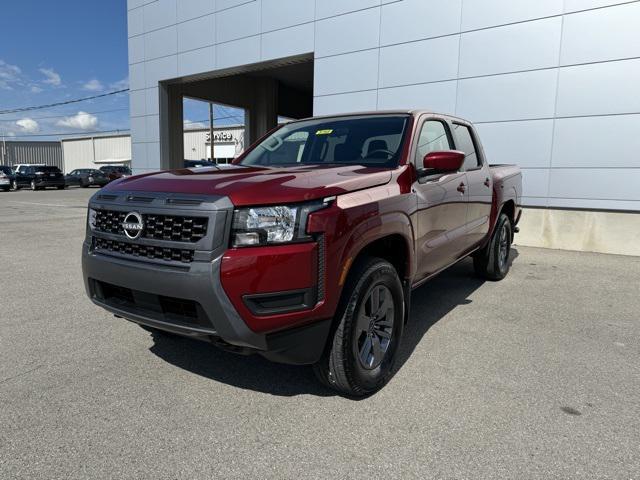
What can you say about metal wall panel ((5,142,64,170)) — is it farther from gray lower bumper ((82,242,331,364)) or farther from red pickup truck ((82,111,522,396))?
gray lower bumper ((82,242,331,364))

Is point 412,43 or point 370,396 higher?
point 412,43

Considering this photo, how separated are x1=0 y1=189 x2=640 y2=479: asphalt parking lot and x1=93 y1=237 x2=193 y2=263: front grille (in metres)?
0.90

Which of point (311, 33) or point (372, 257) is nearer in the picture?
point (372, 257)

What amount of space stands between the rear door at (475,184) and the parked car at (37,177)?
32544 millimetres

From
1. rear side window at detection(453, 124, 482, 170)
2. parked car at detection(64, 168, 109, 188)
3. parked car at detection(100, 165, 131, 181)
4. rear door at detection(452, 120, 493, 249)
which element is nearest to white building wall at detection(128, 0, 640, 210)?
rear door at detection(452, 120, 493, 249)

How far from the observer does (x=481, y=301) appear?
510 cm

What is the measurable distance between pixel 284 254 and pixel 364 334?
935 mm

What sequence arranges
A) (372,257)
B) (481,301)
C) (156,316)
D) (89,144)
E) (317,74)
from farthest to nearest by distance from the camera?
(89,144), (317,74), (481,301), (372,257), (156,316)

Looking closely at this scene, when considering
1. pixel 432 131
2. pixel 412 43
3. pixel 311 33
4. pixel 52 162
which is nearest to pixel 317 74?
pixel 311 33

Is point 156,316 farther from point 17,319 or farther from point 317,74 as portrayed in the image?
point 317,74

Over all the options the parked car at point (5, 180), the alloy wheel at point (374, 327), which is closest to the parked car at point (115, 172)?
the parked car at point (5, 180)

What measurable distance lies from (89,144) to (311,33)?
60.9 meters

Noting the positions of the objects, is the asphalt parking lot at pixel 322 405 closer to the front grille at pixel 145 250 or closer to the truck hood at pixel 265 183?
the front grille at pixel 145 250

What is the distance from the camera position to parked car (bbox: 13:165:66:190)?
101 ft
